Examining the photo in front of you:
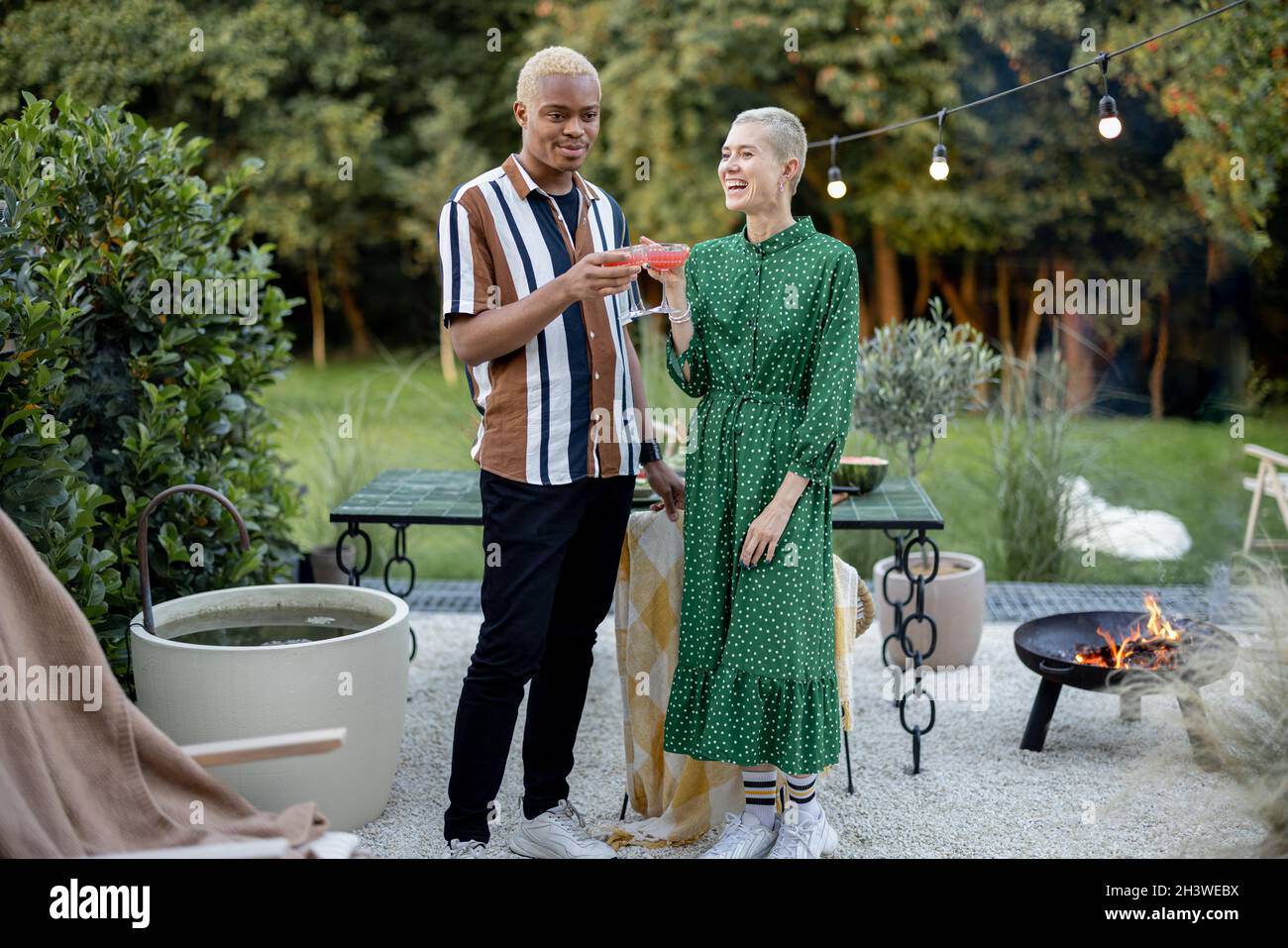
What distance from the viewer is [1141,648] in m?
3.99

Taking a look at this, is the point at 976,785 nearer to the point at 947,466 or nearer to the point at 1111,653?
the point at 1111,653

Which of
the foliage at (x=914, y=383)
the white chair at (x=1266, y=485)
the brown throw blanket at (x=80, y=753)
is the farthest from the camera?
the white chair at (x=1266, y=485)

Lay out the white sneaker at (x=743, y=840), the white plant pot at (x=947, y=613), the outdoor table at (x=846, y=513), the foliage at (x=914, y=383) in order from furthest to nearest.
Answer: the foliage at (x=914, y=383), the white plant pot at (x=947, y=613), the outdoor table at (x=846, y=513), the white sneaker at (x=743, y=840)

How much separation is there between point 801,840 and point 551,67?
1.91 meters

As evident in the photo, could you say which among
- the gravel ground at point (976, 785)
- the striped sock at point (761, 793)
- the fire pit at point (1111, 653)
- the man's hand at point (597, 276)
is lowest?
the gravel ground at point (976, 785)

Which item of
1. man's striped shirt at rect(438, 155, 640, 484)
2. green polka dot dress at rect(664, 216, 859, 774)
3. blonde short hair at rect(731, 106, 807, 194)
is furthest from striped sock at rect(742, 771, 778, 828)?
blonde short hair at rect(731, 106, 807, 194)

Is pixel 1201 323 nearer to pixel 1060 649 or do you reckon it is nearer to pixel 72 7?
pixel 1060 649

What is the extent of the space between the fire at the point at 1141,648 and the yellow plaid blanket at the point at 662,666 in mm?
930

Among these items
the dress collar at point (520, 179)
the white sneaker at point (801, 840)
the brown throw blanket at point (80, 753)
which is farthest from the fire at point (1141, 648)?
the brown throw blanket at point (80, 753)

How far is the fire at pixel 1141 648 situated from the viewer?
390cm

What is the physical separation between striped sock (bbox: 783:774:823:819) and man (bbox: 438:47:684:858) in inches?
22.4

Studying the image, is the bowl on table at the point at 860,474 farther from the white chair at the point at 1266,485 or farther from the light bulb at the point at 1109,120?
the white chair at the point at 1266,485

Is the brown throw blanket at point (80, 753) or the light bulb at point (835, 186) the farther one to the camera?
the light bulb at point (835, 186)
